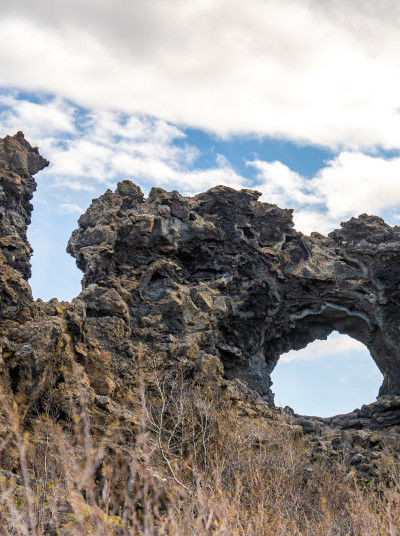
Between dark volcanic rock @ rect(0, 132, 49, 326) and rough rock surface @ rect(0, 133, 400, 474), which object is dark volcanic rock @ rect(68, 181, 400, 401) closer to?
rough rock surface @ rect(0, 133, 400, 474)

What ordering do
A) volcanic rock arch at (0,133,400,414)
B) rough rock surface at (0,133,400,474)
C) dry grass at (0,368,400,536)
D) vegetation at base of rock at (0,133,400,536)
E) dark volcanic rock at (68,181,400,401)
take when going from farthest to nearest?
dark volcanic rock at (68,181,400,401) → volcanic rock arch at (0,133,400,414) → rough rock surface at (0,133,400,474) → vegetation at base of rock at (0,133,400,536) → dry grass at (0,368,400,536)

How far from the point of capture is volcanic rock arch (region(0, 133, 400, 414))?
3362cm

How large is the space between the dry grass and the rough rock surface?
3.09 meters

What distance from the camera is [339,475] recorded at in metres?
23.2

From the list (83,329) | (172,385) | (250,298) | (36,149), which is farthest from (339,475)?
(36,149)

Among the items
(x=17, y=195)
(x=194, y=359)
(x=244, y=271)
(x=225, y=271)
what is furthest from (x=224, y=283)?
(x=17, y=195)

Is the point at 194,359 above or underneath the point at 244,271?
underneath

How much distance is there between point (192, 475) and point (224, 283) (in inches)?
718

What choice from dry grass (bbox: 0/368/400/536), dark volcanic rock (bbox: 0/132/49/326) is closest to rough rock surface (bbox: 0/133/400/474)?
dark volcanic rock (bbox: 0/132/49/326)

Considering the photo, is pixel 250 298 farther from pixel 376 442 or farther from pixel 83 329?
pixel 83 329

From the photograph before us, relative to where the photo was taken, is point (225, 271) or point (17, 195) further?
point (225, 271)

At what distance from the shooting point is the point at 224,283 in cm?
3734

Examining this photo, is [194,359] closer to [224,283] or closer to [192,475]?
[224,283]

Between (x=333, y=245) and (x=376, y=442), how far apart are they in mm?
18769
